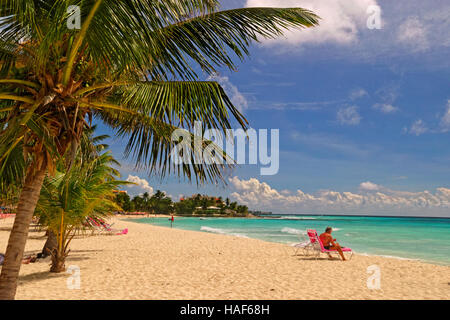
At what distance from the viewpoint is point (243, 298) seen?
17.2 ft

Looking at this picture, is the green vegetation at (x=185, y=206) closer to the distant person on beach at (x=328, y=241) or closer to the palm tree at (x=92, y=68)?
the distant person on beach at (x=328, y=241)

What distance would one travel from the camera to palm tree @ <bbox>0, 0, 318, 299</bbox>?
2791 millimetres

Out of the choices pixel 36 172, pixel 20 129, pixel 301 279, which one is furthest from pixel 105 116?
pixel 301 279

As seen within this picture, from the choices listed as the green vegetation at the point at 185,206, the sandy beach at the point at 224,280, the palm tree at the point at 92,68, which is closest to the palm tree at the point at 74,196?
the sandy beach at the point at 224,280

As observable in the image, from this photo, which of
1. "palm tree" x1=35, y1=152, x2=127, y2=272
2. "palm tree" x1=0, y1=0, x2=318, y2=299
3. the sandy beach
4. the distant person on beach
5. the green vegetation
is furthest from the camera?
the green vegetation

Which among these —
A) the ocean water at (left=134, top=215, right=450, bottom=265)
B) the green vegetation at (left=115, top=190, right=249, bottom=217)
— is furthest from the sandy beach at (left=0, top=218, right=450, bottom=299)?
the green vegetation at (left=115, top=190, right=249, bottom=217)

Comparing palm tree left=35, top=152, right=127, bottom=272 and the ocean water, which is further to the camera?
the ocean water

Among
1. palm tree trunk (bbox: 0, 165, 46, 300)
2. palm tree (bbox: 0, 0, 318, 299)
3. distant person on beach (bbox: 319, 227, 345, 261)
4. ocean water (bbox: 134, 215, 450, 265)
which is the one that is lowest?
ocean water (bbox: 134, 215, 450, 265)

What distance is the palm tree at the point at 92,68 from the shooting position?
2.79 metres

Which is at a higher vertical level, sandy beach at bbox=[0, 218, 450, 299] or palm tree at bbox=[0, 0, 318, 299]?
palm tree at bbox=[0, 0, 318, 299]

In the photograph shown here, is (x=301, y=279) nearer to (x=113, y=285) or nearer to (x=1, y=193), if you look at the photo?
(x=113, y=285)

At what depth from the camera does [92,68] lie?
137 inches

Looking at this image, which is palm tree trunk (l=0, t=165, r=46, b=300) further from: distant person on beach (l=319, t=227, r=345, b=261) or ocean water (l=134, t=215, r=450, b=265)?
ocean water (l=134, t=215, r=450, b=265)
